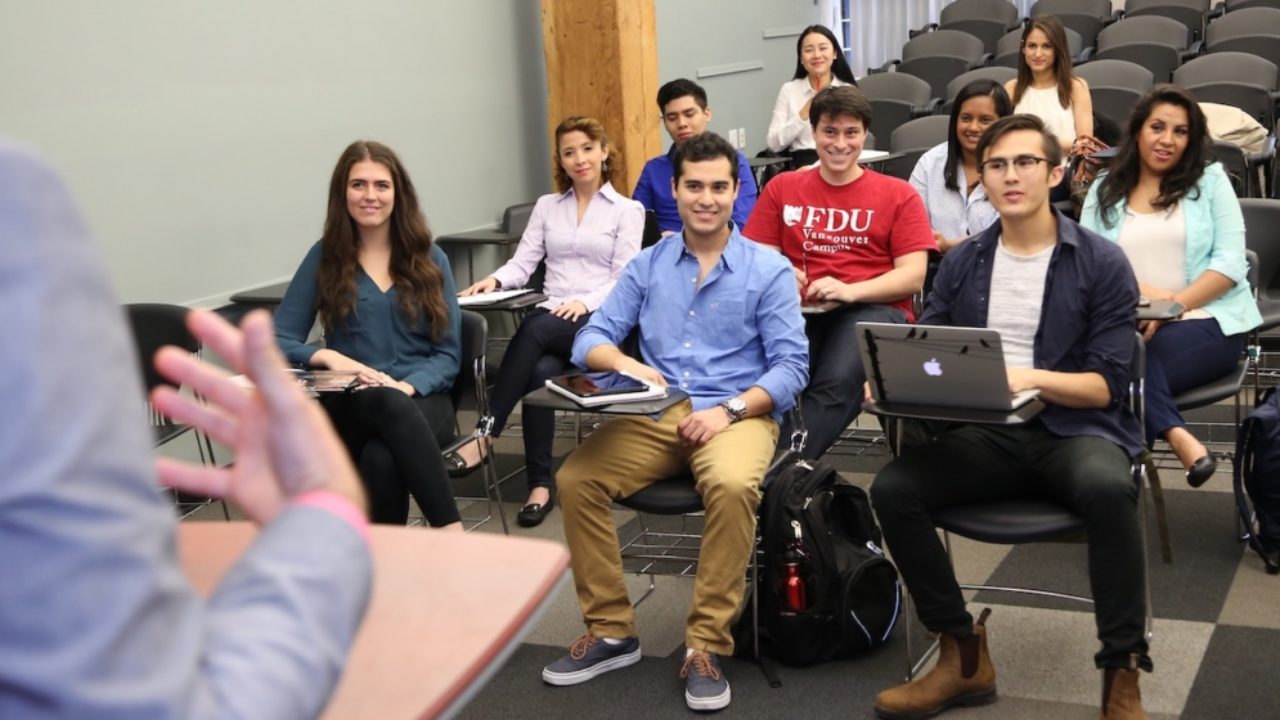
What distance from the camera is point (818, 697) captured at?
9.80ft

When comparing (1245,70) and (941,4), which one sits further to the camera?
(941,4)

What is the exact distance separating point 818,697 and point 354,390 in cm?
143

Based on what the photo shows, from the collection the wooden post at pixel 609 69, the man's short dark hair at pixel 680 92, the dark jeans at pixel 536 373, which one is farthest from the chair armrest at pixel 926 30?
Answer: the dark jeans at pixel 536 373

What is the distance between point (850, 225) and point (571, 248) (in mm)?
1186

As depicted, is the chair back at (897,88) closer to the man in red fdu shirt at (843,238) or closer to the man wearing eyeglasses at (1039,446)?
the man in red fdu shirt at (843,238)

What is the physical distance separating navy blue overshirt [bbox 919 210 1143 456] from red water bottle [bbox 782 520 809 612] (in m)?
0.63

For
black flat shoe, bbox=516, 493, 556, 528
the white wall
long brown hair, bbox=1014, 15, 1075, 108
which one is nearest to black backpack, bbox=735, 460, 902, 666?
black flat shoe, bbox=516, 493, 556, 528

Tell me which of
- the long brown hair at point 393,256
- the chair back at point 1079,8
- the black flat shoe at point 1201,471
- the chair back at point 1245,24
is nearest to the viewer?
the black flat shoe at point 1201,471

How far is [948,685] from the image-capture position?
2846mm

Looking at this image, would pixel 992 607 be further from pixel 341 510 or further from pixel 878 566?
pixel 341 510

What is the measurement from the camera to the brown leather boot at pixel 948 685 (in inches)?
112

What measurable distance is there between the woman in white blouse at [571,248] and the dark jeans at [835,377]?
3.09 feet

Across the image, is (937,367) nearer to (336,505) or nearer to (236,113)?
(336,505)

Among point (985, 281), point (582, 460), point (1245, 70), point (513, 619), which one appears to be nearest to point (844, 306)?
point (985, 281)
